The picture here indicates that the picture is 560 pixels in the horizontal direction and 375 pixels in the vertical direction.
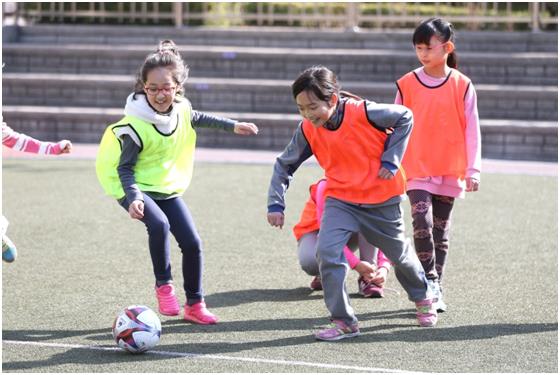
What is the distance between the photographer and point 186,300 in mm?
5746

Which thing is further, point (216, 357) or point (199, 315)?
point (199, 315)

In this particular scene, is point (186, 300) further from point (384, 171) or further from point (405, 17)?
point (405, 17)

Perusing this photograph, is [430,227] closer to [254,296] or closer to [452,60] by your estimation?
[452,60]

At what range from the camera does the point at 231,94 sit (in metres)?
14.6

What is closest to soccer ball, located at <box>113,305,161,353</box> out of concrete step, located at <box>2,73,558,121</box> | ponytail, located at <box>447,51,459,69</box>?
ponytail, located at <box>447,51,459,69</box>

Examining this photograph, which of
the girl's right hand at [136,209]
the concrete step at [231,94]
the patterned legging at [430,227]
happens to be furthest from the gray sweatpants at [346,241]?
the concrete step at [231,94]

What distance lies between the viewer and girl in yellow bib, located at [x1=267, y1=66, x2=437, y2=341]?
516cm

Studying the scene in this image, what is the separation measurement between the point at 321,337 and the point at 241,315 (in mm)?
666

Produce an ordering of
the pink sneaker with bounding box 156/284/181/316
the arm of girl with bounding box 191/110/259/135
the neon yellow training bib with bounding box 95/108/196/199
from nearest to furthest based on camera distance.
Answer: the neon yellow training bib with bounding box 95/108/196/199
the pink sneaker with bounding box 156/284/181/316
the arm of girl with bounding box 191/110/259/135

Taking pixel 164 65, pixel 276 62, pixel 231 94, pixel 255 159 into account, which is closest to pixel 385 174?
pixel 164 65

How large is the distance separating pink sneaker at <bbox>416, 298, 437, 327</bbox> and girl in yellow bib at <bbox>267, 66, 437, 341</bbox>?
0.75ft

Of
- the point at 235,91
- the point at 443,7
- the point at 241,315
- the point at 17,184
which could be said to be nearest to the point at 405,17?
the point at 443,7

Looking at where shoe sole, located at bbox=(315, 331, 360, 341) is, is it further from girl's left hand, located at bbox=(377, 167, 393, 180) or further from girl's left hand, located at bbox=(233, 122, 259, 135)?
girl's left hand, located at bbox=(233, 122, 259, 135)

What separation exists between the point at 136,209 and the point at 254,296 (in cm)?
113
